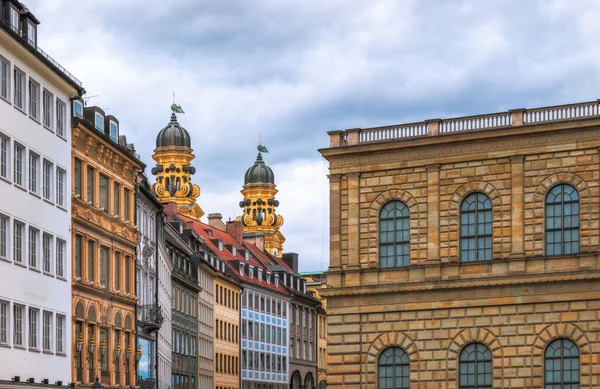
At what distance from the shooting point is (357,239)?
6838cm

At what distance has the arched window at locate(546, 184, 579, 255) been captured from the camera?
63656 mm

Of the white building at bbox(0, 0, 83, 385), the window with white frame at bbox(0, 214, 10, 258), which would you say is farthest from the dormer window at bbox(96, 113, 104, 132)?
the window with white frame at bbox(0, 214, 10, 258)

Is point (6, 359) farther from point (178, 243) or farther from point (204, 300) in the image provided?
point (204, 300)

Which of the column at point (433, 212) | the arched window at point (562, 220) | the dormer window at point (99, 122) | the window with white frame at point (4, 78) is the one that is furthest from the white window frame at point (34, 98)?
the arched window at point (562, 220)

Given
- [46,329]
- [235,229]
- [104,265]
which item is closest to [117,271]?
[104,265]

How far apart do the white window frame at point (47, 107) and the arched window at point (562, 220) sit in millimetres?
24163

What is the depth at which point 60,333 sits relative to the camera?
5178cm

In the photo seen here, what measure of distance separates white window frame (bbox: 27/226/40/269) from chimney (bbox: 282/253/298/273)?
313 feet

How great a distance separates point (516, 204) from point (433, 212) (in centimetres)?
407

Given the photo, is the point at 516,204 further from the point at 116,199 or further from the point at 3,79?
the point at 3,79

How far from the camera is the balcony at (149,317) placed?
6794 centimetres

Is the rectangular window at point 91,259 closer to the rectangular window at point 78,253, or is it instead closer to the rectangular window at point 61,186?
the rectangular window at point 78,253

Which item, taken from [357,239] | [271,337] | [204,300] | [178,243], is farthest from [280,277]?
[357,239]

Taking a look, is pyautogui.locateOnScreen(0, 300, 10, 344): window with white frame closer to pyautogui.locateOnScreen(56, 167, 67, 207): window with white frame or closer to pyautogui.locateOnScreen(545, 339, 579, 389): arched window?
pyautogui.locateOnScreen(56, 167, 67, 207): window with white frame
